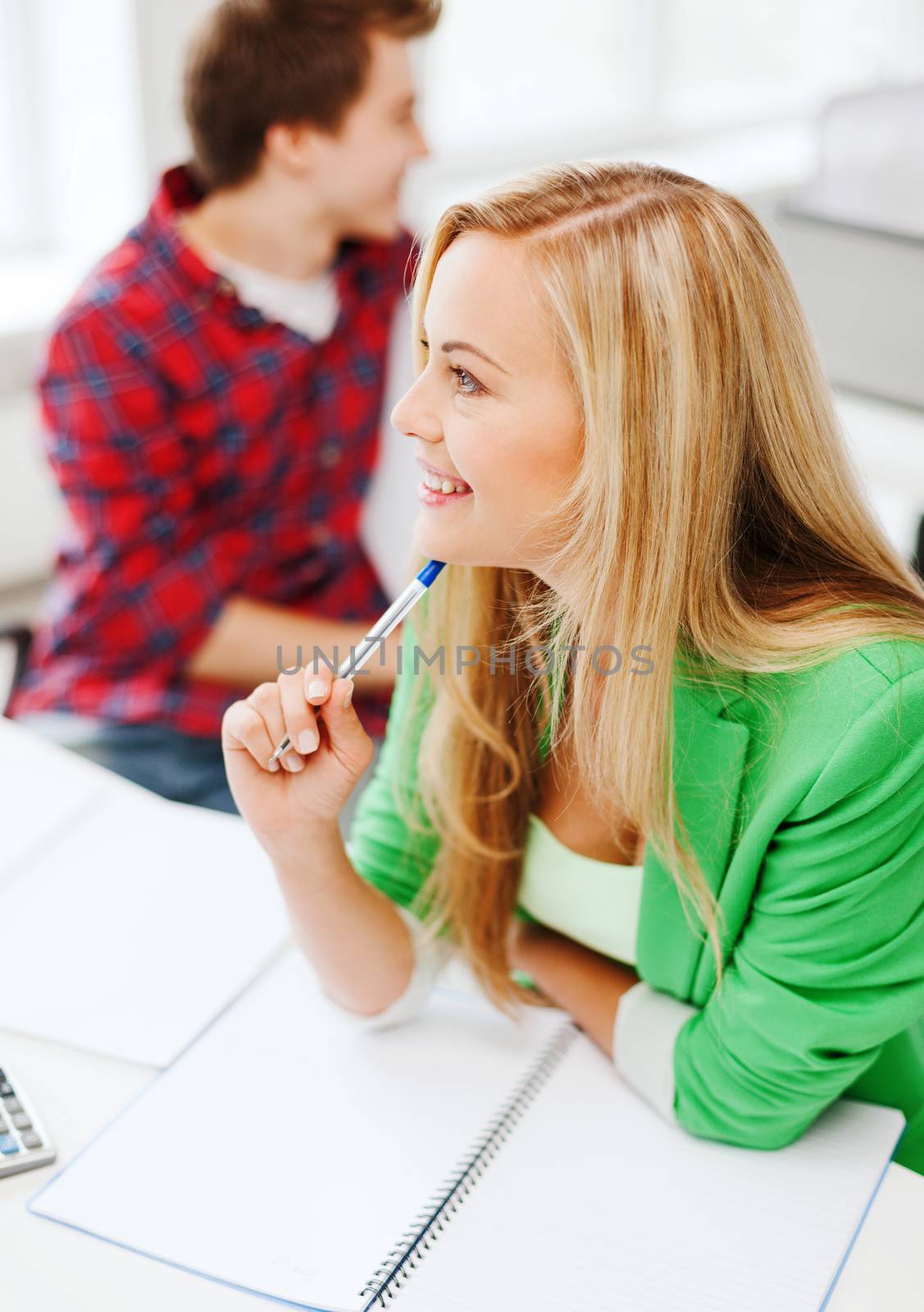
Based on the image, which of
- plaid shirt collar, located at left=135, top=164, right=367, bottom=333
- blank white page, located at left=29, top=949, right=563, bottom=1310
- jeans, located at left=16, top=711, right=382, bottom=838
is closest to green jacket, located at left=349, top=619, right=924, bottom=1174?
blank white page, located at left=29, top=949, right=563, bottom=1310

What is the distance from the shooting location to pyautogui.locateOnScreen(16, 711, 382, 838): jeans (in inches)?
61.8

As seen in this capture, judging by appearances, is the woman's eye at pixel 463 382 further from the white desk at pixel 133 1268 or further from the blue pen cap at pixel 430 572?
the white desk at pixel 133 1268

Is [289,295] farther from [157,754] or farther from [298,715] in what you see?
[298,715]

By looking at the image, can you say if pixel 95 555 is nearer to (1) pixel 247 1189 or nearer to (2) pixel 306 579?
(2) pixel 306 579

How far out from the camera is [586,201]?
2.79 ft

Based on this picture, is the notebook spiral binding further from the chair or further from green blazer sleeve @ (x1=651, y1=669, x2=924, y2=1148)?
the chair

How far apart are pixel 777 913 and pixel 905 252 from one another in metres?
1.19

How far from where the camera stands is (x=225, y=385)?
172 centimetres

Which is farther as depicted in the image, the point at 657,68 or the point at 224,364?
the point at 657,68

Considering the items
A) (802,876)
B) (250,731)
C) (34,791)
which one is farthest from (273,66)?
(802,876)

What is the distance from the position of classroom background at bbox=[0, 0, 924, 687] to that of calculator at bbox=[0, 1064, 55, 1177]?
3.21 ft

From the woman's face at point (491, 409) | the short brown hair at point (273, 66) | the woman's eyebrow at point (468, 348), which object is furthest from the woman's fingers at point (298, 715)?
the short brown hair at point (273, 66)

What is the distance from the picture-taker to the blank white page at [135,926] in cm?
100

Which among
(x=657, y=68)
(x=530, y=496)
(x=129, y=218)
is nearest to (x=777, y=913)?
(x=530, y=496)
